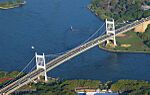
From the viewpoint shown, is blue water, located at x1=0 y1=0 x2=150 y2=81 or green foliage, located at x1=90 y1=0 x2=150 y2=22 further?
green foliage, located at x1=90 y1=0 x2=150 y2=22

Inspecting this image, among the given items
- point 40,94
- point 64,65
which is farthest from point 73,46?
point 40,94

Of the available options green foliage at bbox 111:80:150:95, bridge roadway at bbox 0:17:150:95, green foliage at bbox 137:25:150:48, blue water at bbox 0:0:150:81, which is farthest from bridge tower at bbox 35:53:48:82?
green foliage at bbox 137:25:150:48

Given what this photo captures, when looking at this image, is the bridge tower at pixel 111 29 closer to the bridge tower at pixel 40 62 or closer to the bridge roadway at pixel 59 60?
the bridge roadway at pixel 59 60

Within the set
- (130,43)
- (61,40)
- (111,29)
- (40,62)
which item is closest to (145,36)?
(130,43)

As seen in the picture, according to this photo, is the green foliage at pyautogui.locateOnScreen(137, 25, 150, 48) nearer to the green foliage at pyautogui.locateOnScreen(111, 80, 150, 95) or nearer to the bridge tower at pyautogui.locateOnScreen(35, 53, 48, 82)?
the green foliage at pyautogui.locateOnScreen(111, 80, 150, 95)

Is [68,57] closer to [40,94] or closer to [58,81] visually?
[58,81]

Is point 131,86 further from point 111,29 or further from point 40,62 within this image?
point 111,29

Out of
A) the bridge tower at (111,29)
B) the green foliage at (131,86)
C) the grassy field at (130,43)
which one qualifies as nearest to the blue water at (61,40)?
the grassy field at (130,43)
